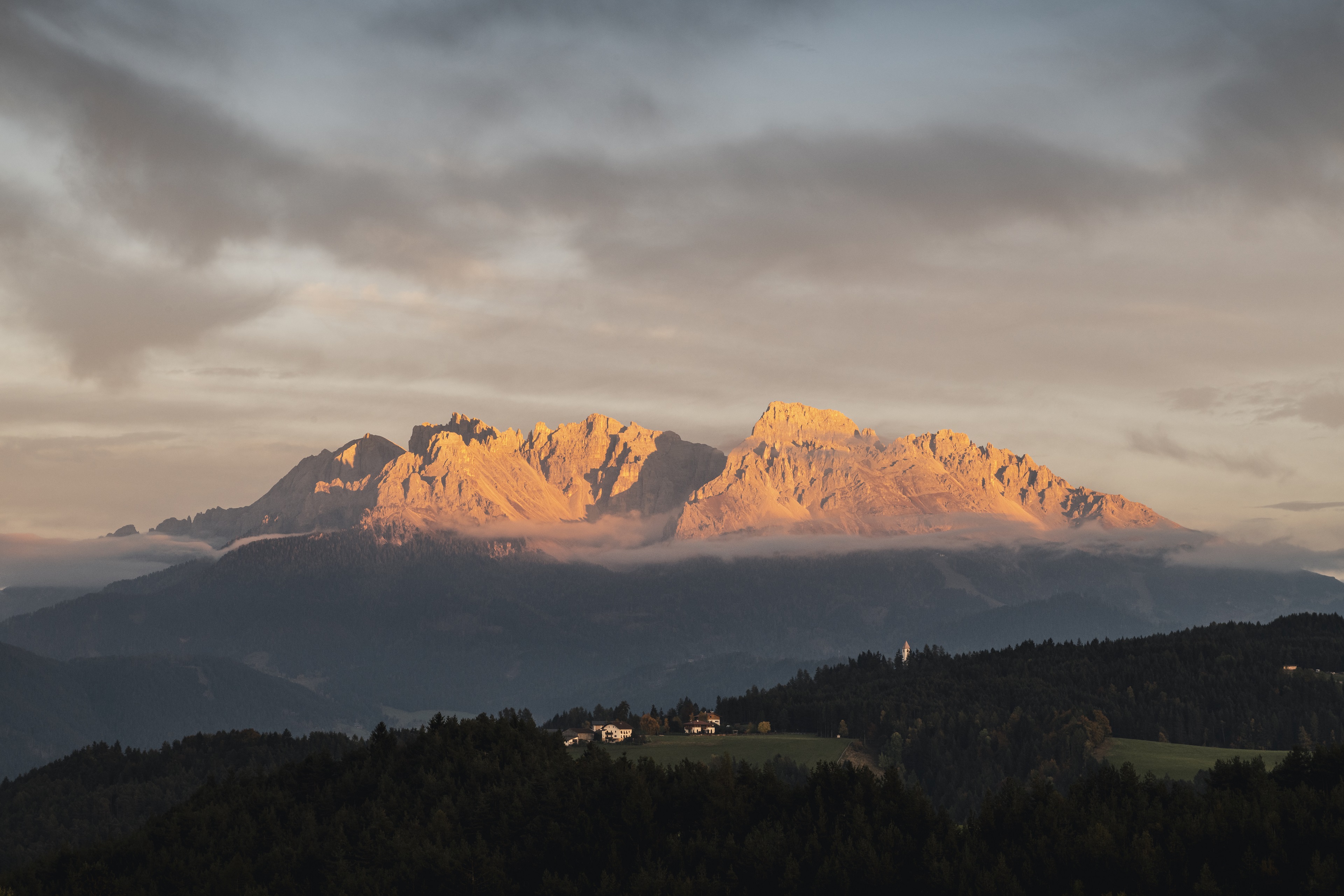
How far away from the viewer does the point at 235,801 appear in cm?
14875

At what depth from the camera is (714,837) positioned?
119 metres

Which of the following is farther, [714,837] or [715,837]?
[714,837]

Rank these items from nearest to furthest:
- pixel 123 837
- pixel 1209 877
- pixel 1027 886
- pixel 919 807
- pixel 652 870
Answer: pixel 1209 877 → pixel 1027 886 → pixel 652 870 → pixel 919 807 → pixel 123 837

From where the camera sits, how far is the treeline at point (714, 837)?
99375mm

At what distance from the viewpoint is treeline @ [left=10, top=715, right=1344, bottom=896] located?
99375 millimetres

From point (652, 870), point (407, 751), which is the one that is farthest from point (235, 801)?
point (652, 870)

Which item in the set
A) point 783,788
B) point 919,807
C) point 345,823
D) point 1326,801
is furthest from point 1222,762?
point 345,823

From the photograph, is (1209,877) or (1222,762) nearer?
(1209,877)

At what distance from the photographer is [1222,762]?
124m

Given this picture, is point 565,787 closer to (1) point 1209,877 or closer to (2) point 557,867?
(2) point 557,867

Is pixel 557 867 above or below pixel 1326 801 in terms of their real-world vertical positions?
below

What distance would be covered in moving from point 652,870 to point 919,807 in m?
26.0

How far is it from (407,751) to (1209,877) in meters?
105

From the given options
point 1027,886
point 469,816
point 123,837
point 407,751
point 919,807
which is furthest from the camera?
point 407,751
